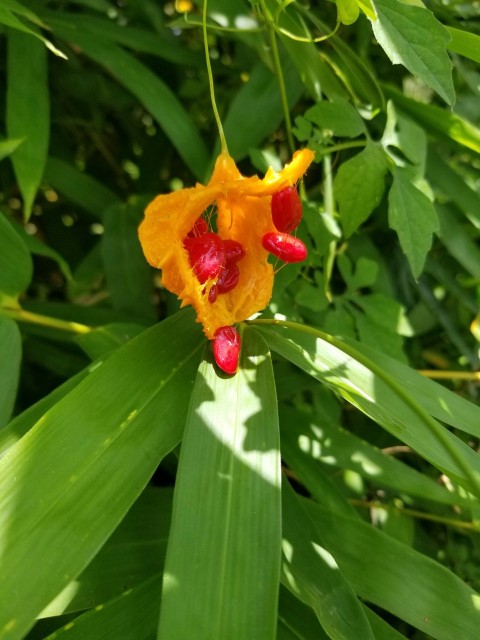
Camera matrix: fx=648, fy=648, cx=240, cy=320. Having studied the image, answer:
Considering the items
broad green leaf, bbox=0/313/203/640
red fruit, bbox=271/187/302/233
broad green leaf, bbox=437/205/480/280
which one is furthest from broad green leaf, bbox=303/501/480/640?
broad green leaf, bbox=437/205/480/280

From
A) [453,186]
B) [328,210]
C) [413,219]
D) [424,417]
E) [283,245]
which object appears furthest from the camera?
[453,186]

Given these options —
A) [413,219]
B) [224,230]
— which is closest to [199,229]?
[224,230]

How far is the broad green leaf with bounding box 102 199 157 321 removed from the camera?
3.24 feet

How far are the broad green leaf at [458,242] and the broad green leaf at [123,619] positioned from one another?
618 millimetres

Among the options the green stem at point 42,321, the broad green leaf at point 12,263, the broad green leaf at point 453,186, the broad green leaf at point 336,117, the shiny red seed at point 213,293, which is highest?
the broad green leaf at point 453,186

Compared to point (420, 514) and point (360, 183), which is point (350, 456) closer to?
point (420, 514)

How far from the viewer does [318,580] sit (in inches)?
25.0

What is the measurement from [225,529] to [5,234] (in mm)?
469

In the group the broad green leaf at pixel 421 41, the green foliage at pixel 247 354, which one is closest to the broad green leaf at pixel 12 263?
the green foliage at pixel 247 354

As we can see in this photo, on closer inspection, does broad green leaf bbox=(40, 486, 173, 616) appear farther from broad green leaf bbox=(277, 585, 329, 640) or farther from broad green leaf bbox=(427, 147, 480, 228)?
broad green leaf bbox=(427, 147, 480, 228)

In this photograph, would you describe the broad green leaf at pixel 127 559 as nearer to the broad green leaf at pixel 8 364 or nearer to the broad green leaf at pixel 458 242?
the broad green leaf at pixel 8 364

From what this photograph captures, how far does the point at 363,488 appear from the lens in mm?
964

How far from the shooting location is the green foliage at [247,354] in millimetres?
547

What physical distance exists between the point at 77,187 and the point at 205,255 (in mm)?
502
